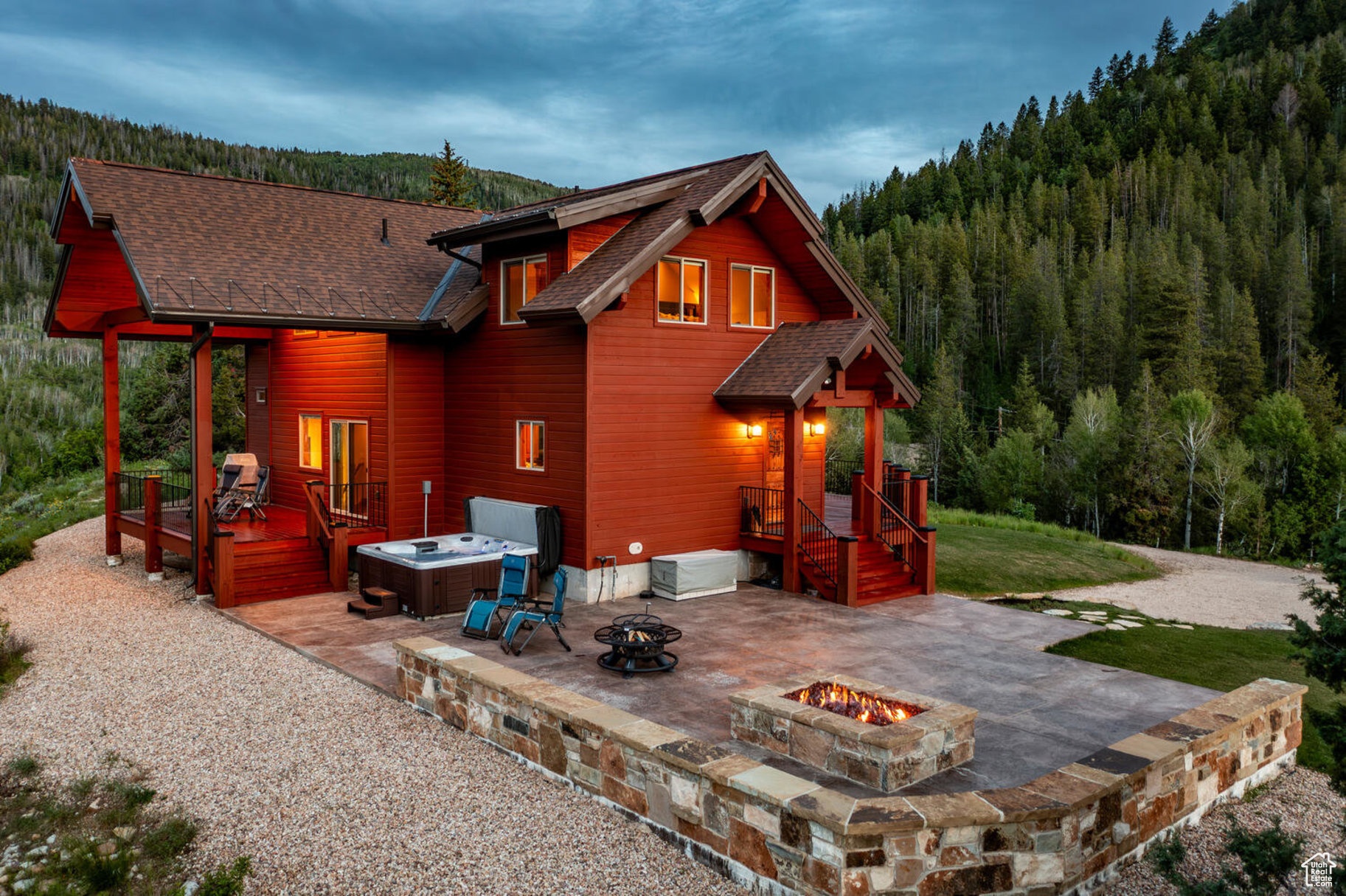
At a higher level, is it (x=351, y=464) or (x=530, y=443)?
(x=530, y=443)

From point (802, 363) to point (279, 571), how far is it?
25.9 ft

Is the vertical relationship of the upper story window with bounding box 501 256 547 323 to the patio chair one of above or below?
above

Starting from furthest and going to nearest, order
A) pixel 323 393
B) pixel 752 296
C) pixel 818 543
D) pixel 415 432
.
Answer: pixel 323 393 → pixel 415 432 → pixel 752 296 → pixel 818 543

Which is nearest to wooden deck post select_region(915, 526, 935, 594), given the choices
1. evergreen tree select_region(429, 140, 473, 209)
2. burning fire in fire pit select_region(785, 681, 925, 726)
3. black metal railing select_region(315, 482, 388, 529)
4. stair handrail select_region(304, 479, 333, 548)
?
burning fire in fire pit select_region(785, 681, 925, 726)

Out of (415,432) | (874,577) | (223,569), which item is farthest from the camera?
(415,432)

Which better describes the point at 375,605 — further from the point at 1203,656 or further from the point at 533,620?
the point at 1203,656

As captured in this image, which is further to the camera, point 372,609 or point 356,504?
point 356,504

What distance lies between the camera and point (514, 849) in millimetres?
5285

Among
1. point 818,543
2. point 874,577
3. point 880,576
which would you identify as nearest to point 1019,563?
point 880,576

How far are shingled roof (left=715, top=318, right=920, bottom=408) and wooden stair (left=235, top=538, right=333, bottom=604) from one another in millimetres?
6299

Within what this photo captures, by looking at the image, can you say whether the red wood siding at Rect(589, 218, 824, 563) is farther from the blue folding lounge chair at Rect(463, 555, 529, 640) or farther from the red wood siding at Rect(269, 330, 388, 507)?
the red wood siding at Rect(269, 330, 388, 507)

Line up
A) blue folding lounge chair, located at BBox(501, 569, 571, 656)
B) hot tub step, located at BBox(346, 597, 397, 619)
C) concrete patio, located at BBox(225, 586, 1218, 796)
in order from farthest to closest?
hot tub step, located at BBox(346, 597, 397, 619) < blue folding lounge chair, located at BBox(501, 569, 571, 656) < concrete patio, located at BBox(225, 586, 1218, 796)

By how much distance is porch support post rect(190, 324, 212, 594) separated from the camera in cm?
1148

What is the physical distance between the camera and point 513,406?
12.5 m
